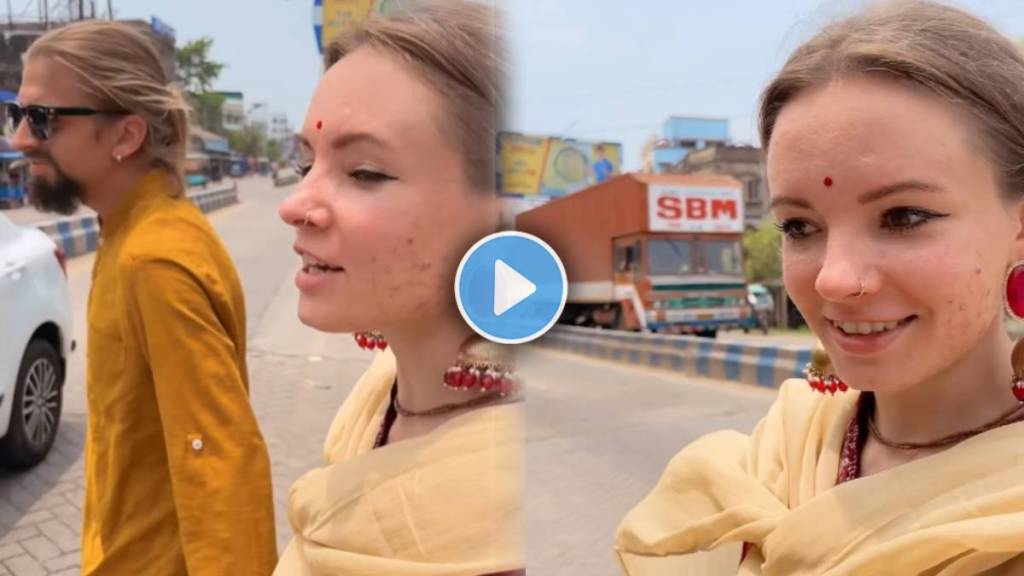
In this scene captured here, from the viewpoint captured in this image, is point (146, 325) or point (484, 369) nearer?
point (484, 369)

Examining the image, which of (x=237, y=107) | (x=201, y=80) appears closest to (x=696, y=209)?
(x=201, y=80)

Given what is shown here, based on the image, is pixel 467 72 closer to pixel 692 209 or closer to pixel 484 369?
pixel 484 369

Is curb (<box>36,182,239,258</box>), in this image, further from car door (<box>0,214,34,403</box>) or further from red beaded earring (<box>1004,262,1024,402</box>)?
red beaded earring (<box>1004,262,1024,402</box>)

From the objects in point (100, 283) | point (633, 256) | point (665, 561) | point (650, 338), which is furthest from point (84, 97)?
point (633, 256)

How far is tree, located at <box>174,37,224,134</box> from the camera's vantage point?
1.39m

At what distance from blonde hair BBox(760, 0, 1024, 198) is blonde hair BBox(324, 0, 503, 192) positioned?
332 millimetres

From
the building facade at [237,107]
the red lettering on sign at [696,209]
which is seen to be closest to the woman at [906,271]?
the building facade at [237,107]

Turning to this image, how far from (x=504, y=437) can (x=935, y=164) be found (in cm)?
46

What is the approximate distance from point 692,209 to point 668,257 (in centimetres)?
67

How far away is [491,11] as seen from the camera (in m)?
0.75

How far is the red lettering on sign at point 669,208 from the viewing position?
1034cm

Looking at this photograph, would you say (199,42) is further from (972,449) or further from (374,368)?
(972,449)

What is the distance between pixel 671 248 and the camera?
34.9ft

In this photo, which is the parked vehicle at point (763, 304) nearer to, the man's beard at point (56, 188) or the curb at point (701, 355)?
the curb at point (701, 355)
